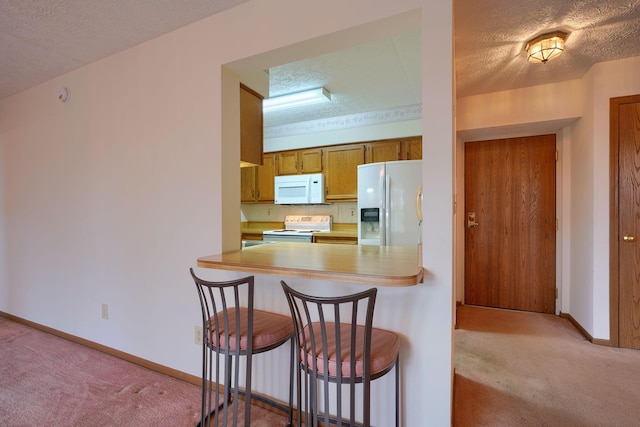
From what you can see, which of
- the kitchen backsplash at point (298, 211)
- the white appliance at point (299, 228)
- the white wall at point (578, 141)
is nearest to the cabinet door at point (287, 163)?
the kitchen backsplash at point (298, 211)

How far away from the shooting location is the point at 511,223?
11.2 ft

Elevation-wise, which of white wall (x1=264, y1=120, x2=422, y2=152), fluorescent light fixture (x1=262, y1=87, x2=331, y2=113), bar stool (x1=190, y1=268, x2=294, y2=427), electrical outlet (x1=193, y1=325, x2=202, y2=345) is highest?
fluorescent light fixture (x1=262, y1=87, x2=331, y2=113)

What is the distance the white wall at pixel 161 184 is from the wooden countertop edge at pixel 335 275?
0.27 metres

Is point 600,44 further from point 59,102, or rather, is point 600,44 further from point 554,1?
point 59,102

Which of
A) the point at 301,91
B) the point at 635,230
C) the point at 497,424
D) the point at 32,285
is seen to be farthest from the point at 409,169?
the point at 32,285

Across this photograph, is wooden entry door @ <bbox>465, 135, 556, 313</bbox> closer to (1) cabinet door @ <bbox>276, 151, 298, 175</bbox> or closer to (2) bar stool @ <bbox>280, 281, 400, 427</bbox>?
(1) cabinet door @ <bbox>276, 151, 298, 175</bbox>

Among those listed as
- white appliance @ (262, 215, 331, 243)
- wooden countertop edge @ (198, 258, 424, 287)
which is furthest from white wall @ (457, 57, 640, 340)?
wooden countertop edge @ (198, 258, 424, 287)

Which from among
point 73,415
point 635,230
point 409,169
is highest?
point 409,169

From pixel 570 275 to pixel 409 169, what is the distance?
6.54 ft

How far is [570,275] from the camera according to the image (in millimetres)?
3123

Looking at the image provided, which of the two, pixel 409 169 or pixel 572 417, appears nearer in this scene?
pixel 572 417

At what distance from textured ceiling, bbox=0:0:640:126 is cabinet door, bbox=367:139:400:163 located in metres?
0.76

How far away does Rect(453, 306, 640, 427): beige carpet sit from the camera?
1718mm

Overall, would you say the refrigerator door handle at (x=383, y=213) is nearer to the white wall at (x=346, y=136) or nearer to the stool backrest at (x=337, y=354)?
the white wall at (x=346, y=136)
